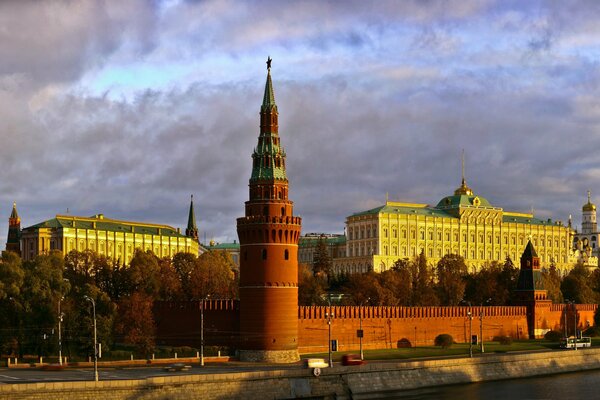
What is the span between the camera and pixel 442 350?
106438 millimetres

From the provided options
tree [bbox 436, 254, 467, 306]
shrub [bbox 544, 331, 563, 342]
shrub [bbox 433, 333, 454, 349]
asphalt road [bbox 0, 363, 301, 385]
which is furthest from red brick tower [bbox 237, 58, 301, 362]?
tree [bbox 436, 254, 467, 306]

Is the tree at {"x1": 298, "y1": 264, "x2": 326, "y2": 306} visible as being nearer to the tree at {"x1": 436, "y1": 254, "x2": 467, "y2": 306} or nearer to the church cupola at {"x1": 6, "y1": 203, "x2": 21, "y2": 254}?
the tree at {"x1": 436, "y1": 254, "x2": 467, "y2": 306}

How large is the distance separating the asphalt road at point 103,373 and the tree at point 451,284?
63.3m

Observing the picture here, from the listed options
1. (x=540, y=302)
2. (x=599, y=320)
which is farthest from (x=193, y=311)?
(x=599, y=320)

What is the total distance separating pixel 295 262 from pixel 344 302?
4679 centimetres

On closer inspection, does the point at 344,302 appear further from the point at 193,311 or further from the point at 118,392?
the point at 118,392

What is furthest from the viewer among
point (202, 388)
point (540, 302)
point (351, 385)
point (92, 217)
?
point (92, 217)

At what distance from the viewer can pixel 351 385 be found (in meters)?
75.8

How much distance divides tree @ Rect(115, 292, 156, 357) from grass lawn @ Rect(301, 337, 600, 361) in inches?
570

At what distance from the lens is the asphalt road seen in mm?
70000

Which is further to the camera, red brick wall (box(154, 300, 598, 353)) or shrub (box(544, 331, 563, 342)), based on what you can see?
shrub (box(544, 331, 563, 342))

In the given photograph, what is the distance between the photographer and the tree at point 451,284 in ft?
478

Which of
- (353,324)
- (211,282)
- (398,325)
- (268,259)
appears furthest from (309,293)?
(268,259)

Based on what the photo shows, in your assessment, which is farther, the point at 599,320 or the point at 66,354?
the point at 599,320
